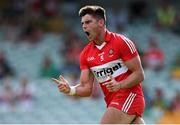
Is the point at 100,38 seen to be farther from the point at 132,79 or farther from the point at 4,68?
the point at 4,68

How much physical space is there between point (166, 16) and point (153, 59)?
2.08 metres

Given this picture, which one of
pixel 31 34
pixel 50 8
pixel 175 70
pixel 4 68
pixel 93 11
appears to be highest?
pixel 93 11

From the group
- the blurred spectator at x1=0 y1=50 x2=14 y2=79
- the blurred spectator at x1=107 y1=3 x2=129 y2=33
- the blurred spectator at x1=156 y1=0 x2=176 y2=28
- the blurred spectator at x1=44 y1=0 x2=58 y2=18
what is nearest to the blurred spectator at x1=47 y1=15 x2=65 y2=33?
the blurred spectator at x1=44 y1=0 x2=58 y2=18

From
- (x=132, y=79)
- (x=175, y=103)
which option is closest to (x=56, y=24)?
(x=175, y=103)

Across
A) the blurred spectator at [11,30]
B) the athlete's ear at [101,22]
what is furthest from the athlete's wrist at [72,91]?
the blurred spectator at [11,30]

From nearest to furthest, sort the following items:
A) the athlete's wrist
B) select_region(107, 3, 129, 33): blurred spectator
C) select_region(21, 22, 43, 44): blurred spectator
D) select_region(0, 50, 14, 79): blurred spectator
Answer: the athlete's wrist, select_region(0, 50, 14, 79): blurred spectator, select_region(21, 22, 43, 44): blurred spectator, select_region(107, 3, 129, 33): blurred spectator

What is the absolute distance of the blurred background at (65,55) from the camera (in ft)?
46.4

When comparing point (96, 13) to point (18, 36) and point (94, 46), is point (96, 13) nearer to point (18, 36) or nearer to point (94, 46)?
point (94, 46)

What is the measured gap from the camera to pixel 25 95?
14.2 m

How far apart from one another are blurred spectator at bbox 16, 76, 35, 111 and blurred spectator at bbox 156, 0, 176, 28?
4105 mm

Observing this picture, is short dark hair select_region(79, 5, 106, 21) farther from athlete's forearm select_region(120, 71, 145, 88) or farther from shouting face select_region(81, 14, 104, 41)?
athlete's forearm select_region(120, 71, 145, 88)

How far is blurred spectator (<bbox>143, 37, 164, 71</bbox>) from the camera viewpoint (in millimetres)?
14977

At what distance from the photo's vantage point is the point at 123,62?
24.9 ft

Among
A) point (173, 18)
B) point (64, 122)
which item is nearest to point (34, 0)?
point (173, 18)
